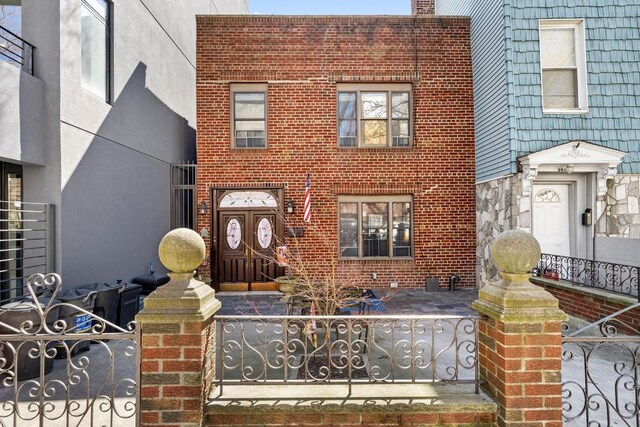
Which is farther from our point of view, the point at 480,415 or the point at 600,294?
the point at 600,294

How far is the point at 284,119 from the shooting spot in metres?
9.59

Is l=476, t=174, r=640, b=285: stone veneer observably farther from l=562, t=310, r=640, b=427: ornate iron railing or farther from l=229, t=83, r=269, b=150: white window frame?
l=229, t=83, r=269, b=150: white window frame

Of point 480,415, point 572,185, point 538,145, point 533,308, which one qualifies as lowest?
point 480,415

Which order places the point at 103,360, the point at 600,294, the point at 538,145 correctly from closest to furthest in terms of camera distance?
the point at 103,360 < the point at 600,294 < the point at 538,145

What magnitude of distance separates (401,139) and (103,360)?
8.33m

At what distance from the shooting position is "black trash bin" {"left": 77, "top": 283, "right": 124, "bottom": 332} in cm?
563

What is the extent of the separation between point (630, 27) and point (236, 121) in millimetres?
9452

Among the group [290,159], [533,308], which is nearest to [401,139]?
[290,159]

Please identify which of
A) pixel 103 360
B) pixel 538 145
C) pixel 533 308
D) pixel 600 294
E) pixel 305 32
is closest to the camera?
pixel 533 308

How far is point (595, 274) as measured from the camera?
625 centimetres

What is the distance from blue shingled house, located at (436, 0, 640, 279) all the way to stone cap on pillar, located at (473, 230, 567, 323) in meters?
5.66

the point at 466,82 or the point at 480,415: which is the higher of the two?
the point at 466,82

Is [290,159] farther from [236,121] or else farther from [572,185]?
[572,185]

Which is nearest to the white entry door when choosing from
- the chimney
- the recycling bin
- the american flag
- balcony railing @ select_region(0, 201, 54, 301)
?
the american flag
